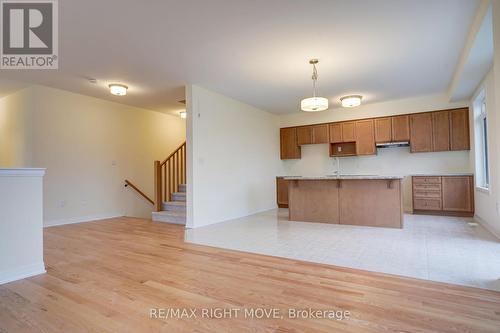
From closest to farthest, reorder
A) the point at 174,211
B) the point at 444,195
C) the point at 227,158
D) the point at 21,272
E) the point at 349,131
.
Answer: the point at 21,272 → the point at 444,195 → the point at 227,158 → the point at 174,211 → the point at 349,131

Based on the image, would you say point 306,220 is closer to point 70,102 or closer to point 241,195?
point 241,195

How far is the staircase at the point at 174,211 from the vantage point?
5.45 m

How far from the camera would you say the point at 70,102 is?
551 centimetres

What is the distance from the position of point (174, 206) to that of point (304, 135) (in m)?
3.97

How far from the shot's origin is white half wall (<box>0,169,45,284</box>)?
96.6 inches

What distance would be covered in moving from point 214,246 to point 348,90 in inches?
162

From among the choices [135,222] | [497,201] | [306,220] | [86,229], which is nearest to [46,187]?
[86,229]

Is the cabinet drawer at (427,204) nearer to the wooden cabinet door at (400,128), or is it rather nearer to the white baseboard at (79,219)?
the wooden cabinet door at (400,128)

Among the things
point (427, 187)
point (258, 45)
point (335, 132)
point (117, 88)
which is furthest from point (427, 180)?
point (117, 88)

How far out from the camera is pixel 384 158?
672 cm

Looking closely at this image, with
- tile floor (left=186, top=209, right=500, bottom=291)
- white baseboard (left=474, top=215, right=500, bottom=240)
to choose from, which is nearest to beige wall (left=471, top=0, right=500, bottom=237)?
white baseboard (left=474, top=215, right=500, bottom=240)

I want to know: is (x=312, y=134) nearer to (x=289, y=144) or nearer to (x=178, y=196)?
(x=289, y=144)

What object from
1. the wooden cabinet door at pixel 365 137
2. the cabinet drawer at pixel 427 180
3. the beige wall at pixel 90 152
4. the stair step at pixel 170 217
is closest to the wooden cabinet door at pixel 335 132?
the wooden cabinet door at pixel 365 137

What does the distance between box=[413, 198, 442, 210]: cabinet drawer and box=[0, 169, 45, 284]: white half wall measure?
6.53 meters
